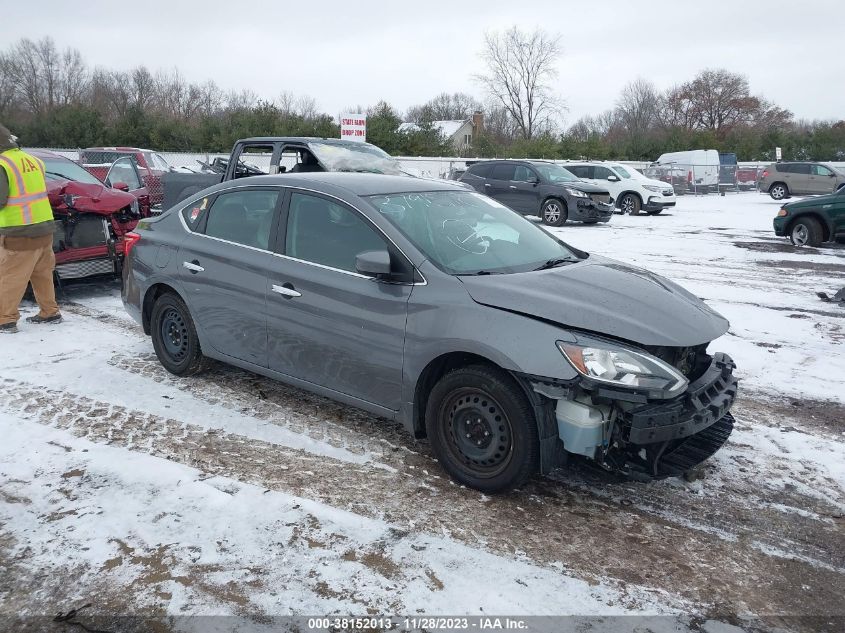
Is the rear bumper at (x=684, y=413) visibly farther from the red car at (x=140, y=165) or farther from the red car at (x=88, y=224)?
the red car at (x=140, y=165)

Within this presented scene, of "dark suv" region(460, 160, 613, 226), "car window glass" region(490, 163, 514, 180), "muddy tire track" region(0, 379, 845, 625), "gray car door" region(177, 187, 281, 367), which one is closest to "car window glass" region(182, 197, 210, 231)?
"gray car door" region(177, 187, 281, 367)

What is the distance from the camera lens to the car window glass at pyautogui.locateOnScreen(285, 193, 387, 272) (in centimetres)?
435

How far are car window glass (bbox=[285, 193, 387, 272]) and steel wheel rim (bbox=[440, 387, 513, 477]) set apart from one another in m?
1.07

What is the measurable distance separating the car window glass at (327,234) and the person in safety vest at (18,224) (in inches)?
151

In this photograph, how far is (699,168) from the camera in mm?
34000

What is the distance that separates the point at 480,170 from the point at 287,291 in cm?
1636

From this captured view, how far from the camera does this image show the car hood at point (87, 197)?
27.0ft

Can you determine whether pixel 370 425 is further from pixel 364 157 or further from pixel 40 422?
pixel 364 157

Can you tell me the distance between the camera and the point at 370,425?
4.83 metres

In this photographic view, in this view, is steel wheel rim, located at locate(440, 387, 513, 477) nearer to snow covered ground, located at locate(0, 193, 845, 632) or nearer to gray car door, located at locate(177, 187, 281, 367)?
snow covered ground, located at locate(0, 193, 845, 632)

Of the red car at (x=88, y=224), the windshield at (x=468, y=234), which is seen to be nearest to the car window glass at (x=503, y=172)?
the red car at (x=88, y=224)

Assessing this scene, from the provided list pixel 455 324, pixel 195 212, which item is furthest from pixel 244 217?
pixel 455 324

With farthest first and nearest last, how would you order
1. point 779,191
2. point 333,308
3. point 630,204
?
point 779,191 → point 630,204 → point 333,308

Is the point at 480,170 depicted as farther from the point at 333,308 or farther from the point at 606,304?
the point at 606,304
